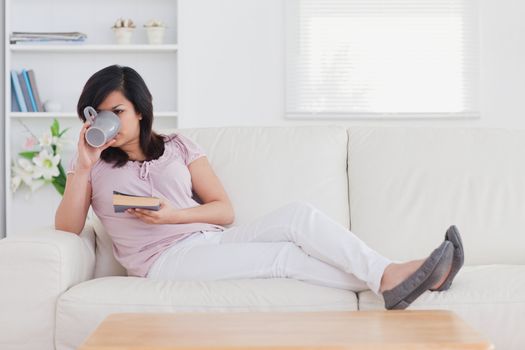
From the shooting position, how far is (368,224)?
2.64 metres

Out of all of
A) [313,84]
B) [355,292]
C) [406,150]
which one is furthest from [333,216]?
[313,84]

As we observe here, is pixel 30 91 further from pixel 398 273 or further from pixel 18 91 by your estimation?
pixel 398 273

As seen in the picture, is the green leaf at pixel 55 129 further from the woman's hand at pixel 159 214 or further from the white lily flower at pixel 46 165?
the woman's hand at pixel 159 214

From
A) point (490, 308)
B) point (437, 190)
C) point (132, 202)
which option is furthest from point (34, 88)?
point (490, 308)

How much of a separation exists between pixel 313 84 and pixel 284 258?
2.55 m

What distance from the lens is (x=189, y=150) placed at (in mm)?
2611

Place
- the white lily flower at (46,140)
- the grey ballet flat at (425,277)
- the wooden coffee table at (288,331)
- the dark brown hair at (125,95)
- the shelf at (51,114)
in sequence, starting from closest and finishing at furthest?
the wooden coffee table at (288,331) < the grey ballet flat at (425,277) < the dark brown hair at (125,95) < the white lily flower at (46,140) < the shelf at (51,114)

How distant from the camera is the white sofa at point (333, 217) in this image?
2.06 metres

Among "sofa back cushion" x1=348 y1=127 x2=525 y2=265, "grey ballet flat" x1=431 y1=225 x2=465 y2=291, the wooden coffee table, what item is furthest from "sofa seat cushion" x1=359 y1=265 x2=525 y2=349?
"sofa back cushion" x1=348 y1=127 x2=525 y2=265

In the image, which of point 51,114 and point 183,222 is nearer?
point 183,222

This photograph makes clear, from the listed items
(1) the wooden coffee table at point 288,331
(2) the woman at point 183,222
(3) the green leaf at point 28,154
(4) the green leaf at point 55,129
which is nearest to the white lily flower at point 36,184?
(3) the green leaf at point 28,154

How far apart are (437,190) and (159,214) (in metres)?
0.96

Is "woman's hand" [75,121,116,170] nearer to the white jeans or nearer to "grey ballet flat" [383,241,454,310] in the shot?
the white jeans

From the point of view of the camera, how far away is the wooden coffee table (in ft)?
4.91
